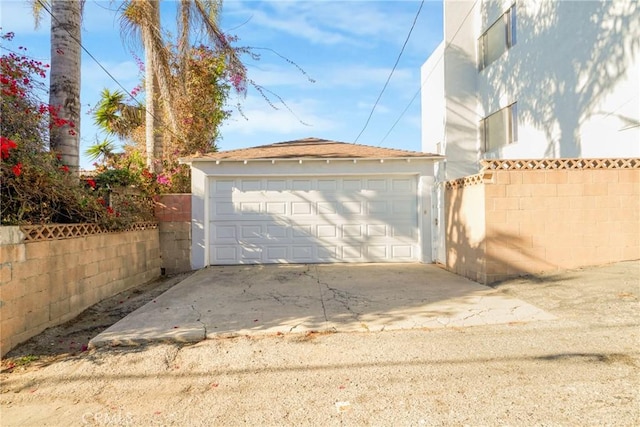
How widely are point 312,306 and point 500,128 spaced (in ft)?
28.7

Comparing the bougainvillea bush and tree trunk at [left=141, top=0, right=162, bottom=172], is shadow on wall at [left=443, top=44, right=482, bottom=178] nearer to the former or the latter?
tree trunk at [left=141, top=0, right=162, bottom=172]

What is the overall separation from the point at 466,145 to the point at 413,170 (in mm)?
3836

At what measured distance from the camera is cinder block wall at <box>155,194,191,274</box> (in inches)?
351

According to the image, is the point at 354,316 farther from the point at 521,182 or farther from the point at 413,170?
the point at 413,170

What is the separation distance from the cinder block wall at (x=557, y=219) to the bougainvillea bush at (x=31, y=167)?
6451mm

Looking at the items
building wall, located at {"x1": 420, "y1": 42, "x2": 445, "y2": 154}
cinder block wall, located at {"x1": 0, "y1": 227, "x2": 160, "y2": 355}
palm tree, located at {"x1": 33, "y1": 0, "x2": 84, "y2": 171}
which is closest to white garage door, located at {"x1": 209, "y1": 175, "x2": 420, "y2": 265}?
cinder block wall, located at {"x1": 0, "y1": 227, "x2": 160, "y2": 355}

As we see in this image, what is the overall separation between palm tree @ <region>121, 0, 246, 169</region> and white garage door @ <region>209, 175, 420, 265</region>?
2.72 m

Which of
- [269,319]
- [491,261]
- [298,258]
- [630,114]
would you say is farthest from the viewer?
[298,258]

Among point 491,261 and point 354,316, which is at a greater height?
point 491,261

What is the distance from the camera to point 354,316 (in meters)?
4.82

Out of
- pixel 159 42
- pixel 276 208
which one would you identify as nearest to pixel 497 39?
pixel 276 208

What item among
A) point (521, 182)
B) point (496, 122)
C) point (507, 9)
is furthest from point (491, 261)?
point (507, 9)

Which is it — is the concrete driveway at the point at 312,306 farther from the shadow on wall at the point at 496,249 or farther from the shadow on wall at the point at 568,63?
the shadow on wall at the point at 568,63

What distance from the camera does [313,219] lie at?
9.23m
